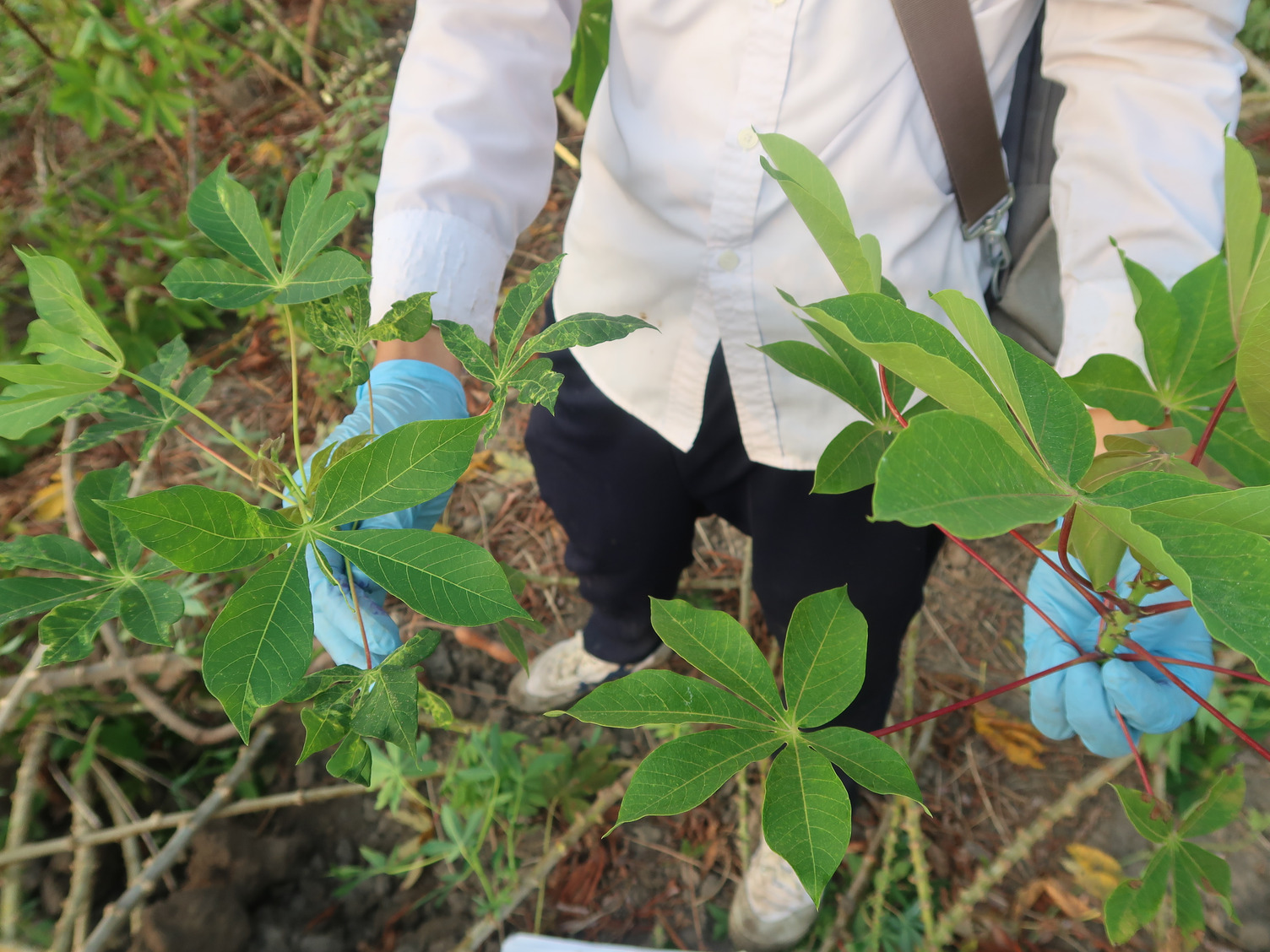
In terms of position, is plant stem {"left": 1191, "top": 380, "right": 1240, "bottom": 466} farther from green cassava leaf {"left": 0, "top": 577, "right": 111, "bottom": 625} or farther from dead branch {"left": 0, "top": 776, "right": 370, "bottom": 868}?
dead branch {"left": 0, "top": 776, "right": 370, "bottom": 868}

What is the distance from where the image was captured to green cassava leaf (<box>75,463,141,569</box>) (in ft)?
2.05

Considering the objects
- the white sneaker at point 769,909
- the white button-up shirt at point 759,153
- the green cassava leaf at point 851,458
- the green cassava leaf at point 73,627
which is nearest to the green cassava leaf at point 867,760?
the green cassava leaf at point 851,458

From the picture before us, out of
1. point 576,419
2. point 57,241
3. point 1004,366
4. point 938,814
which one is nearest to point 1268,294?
point 1004,366

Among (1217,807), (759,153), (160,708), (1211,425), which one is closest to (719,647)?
(1211,425)

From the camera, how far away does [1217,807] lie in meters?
0.76

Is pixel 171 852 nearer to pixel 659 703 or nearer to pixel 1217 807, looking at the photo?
pixel 659 703

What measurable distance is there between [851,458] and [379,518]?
2.29 ft

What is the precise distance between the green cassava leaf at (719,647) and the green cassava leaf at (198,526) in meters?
0.26

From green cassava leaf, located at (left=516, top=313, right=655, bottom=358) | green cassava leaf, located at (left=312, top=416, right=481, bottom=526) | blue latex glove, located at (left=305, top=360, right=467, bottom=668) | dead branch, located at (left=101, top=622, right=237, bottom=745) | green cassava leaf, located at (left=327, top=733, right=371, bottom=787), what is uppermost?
green cassava leaf, located at (left=516, top=313, right=655, bottom=358)

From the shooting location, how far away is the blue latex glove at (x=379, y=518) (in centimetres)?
87

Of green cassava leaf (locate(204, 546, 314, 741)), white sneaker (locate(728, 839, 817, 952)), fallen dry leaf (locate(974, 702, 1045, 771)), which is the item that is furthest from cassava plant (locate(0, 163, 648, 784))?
fallen dry leaf (locate(974, 702, 1045, 771))

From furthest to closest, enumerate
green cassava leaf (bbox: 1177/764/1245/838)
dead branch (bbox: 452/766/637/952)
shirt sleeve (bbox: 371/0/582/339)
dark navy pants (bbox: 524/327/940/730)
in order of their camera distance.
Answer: dead branch (bbox: 452/766/637/952) < dark navy pants (bbox: 524/327/940/730) < shirt sleeve (bbox: 371/0/582/339) < green cassava leaf (bbox: 1177/764/1245/838)

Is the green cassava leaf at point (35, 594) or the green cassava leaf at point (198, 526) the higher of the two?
the green cassava leaf at point (198, 526)

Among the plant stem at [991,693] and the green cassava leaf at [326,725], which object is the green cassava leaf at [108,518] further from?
the plant stem at [991,693]
